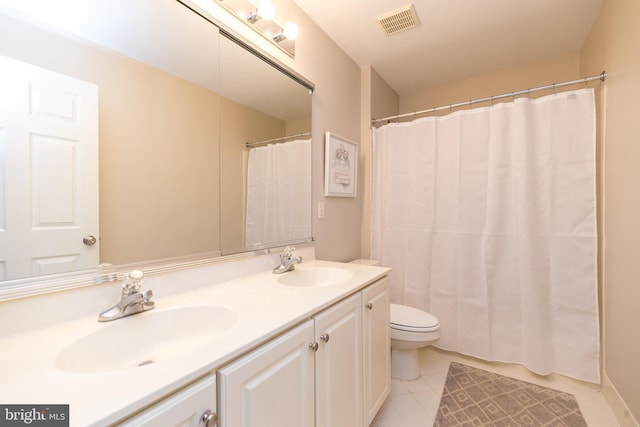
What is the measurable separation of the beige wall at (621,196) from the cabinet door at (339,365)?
1277 millimetres

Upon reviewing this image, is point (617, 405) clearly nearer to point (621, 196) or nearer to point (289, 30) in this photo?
point (621, 196)

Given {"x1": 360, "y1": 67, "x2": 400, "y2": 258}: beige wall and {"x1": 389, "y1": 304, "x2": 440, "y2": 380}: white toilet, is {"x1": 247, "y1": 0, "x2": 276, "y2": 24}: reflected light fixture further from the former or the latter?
{"x1": 389, "y1": 304, "x2": 440, "y2": 380}: white toilet

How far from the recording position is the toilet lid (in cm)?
169

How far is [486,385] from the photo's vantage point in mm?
1758

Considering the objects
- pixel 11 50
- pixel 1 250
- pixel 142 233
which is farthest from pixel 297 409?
pixel 11 50

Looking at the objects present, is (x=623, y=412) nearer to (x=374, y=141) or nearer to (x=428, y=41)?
(x=374, y=141)

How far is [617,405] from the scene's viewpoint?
143cm

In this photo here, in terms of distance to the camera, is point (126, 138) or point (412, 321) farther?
point (412, 321)

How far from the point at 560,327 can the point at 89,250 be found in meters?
2.47

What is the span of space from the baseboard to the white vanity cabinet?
111 centimetres

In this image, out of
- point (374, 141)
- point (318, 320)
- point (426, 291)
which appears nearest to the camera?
point (318, 320)

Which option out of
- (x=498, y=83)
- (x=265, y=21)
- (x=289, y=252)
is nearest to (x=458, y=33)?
(x=498, y=83)

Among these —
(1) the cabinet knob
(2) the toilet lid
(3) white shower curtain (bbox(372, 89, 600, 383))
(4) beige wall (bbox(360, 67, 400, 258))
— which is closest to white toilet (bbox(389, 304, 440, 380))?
(2) the toilet lid

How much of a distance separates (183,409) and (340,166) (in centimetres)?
171
